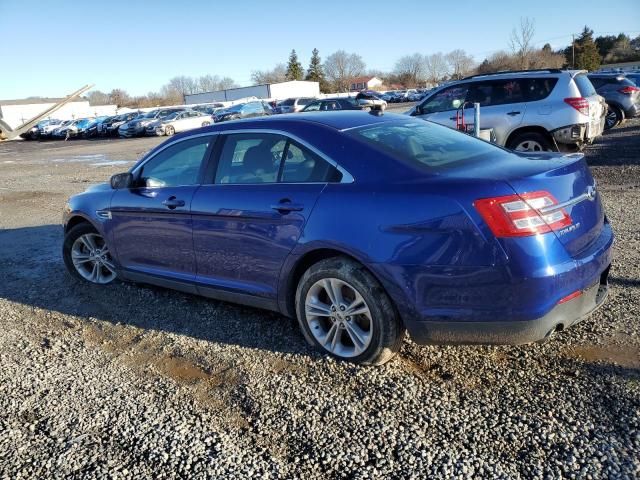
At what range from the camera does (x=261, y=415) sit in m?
3.01

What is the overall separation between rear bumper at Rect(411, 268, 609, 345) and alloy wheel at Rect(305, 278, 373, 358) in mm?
366

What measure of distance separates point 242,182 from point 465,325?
1900mm

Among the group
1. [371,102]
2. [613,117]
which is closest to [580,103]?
[371,102]

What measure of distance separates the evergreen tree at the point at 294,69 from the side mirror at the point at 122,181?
10204 centimetres

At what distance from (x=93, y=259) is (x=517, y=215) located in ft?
13.8

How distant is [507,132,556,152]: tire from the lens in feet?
31.6

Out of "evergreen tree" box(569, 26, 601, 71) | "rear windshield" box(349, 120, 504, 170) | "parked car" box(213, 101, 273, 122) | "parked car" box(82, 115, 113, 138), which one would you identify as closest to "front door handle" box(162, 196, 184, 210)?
"rear windshield" box(349, 120, 504, 170)

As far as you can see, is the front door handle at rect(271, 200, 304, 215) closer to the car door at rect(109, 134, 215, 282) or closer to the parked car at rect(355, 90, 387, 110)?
the car door at rect(109, 134, 215, 282)

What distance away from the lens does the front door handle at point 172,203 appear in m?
4.26

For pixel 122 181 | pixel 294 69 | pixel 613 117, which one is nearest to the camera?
pixel 122 181

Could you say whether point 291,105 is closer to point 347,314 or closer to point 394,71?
point 347,314

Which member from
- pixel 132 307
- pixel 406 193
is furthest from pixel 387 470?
pixel 132 307

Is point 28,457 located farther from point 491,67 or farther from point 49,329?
point 491,67

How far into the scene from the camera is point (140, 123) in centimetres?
3391
